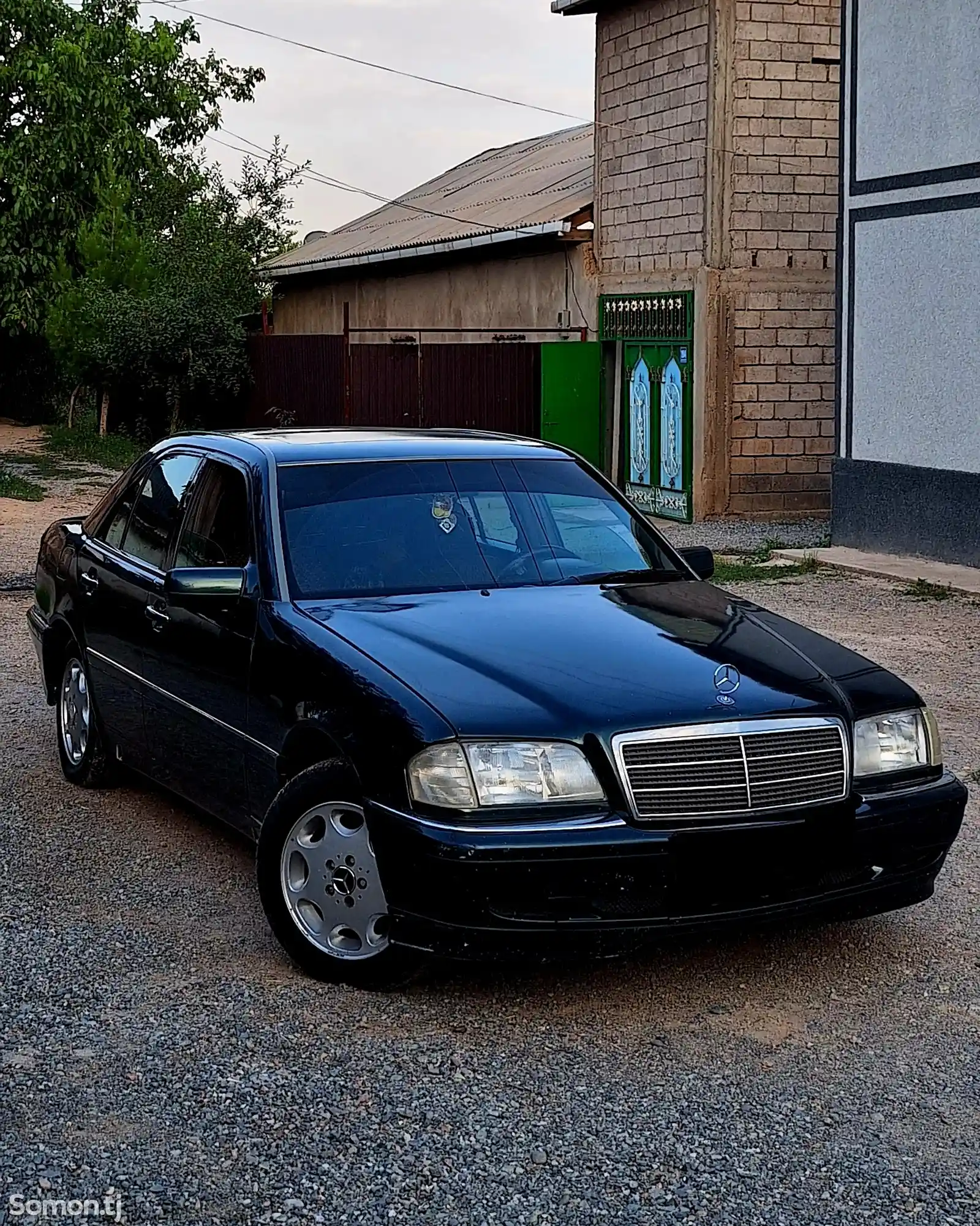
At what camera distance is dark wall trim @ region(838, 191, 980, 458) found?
44.0 feet

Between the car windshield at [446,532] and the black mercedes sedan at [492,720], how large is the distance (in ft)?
0.04

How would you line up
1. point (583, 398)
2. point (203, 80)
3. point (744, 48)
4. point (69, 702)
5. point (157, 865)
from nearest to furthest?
point (157, 865) → point (69, 702) → point (744, 48) → point (583, 398) → point (203, 80)

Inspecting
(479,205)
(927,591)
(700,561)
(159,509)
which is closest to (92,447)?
(479,205)

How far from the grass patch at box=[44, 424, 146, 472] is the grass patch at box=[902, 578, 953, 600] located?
13.8 m

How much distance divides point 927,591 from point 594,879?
29.8 ft

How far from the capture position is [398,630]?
493cm

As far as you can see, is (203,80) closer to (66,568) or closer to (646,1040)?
(66,568)

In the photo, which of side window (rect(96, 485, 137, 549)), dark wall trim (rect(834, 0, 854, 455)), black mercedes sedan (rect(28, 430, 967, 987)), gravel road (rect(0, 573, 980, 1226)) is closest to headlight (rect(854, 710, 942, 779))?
black mercedes sedan (rect(28, 430, 967, 987))

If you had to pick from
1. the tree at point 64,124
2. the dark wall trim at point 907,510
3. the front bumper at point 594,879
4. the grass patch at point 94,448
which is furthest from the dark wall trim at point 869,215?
the tree at point 64,124

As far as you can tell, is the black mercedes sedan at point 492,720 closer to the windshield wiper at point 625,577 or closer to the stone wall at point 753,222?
the windshield wiper at point 625,577

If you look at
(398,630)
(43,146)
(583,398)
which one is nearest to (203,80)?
(43,146)

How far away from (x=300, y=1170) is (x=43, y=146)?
103ft

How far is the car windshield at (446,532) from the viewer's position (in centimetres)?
543

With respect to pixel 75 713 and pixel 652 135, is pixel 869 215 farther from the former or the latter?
pixel 75 713
